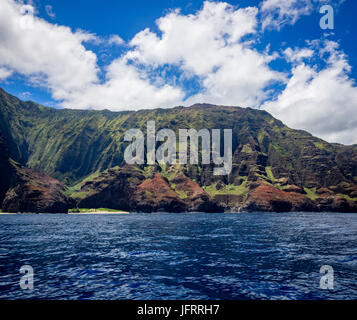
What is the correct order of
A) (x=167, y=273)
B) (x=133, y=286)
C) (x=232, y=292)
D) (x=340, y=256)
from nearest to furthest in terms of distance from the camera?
(x=232, y=292) → (x=133, y=286) → (x=167, y=273) → (x=340, y=256)

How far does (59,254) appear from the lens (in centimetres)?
3338

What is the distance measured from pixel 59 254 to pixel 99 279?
48.3ft

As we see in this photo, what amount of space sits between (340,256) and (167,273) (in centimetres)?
2276

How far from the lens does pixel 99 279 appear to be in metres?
21.8
